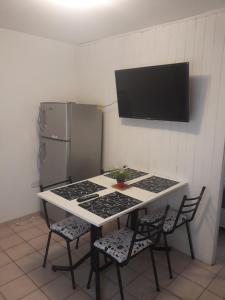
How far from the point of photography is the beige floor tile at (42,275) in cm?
217

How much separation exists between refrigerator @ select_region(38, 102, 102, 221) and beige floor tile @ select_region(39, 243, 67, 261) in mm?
393

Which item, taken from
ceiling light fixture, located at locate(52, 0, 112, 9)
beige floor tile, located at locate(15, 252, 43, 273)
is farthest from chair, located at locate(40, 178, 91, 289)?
ceiling light fixture, located at locate(52, 0, 112, 9)

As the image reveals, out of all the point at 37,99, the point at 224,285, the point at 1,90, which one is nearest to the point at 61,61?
the point at 37,99

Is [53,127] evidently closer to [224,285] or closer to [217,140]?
[217,140]

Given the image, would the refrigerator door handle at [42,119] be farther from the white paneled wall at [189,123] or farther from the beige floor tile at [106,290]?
the beige floor tile at [106,290]

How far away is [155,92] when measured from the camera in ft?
8.21

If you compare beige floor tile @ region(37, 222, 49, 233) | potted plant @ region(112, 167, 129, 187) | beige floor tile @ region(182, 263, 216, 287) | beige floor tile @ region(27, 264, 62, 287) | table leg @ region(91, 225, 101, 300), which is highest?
potted plant @ region(112, 167, 129, 187)

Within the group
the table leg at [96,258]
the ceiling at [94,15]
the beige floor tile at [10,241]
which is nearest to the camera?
the table leg at [96,258]

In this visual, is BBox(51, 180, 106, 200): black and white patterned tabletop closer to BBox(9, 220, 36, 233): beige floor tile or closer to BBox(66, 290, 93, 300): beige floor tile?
BBox(66, 290, 93, 300): beige floor tile

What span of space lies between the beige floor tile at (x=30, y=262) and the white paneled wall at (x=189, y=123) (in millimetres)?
1431

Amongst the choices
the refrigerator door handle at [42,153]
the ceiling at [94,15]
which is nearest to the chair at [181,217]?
the refrigerator door handle at [42,153]

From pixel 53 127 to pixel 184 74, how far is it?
164 centimetres

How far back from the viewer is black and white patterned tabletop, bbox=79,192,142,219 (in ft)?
6.06

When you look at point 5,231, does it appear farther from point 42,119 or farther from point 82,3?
point 82,3
